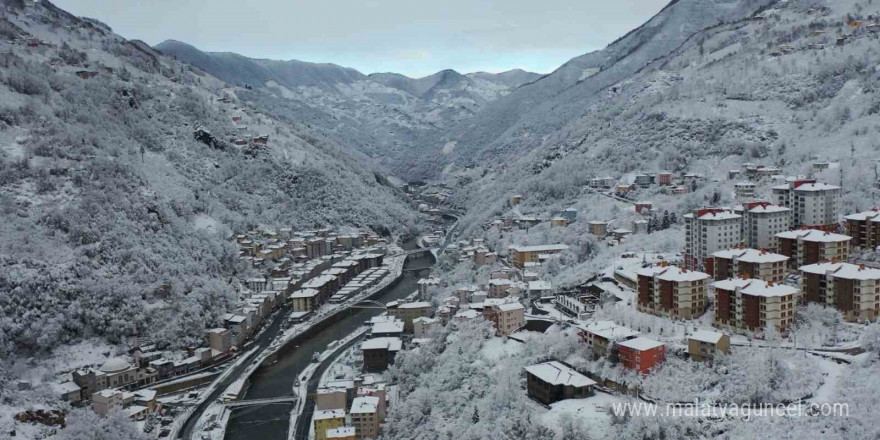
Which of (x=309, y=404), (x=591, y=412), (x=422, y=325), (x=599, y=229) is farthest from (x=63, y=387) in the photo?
(x=599, y=229)

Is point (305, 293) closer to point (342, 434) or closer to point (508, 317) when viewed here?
point (508, 317)


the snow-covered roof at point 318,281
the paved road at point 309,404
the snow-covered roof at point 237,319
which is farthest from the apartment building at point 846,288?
the snow-covered roof at point 318,281

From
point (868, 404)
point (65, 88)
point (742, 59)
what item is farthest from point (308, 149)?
point (868, 404)

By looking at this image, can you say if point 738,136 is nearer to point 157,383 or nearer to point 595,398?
point 595,398

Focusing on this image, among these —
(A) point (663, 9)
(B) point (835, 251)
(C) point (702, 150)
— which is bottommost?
(B) point (835, 251)

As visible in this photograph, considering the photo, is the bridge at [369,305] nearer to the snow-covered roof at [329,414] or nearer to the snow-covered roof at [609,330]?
the snow-covered roof at [329,414]

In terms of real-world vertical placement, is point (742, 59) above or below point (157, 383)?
above
